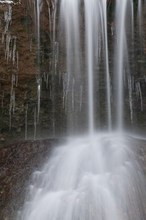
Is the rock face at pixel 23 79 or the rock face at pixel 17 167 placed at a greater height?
the rock face at pixel 23 79

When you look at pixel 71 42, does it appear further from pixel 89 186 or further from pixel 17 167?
pixel 89 186

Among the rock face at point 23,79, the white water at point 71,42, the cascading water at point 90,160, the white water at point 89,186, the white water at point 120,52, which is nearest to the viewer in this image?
the white water at point 89,186

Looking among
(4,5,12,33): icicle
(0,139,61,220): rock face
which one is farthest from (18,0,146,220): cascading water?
(4,5,12,33): icicle

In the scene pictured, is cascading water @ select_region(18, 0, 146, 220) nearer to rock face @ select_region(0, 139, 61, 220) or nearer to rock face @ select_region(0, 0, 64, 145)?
rock face @ select_region(0, 139, 61, 220)

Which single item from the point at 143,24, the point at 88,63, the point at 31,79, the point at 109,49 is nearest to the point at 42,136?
the point at 31,79

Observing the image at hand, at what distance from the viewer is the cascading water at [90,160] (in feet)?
26.8

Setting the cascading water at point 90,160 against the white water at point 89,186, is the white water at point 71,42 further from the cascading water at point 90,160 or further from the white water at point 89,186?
the white water at point 89,186

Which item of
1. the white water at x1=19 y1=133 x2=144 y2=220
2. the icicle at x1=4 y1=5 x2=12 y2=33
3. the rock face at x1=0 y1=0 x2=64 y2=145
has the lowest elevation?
the white water at x1=19 y1=133 x2=144 y2=220

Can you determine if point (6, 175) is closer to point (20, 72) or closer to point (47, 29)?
point (20, 72)

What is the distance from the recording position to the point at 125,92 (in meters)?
14.4

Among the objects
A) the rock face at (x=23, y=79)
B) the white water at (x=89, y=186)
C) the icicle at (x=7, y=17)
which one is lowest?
the white water at (x=89, y=186)

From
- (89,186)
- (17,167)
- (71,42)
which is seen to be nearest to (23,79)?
(71,42)

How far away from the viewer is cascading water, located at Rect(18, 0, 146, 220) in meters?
8.16

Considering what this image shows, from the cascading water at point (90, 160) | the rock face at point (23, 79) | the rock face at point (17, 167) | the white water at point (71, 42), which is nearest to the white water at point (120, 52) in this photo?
the cascading water at point (90, 160)
